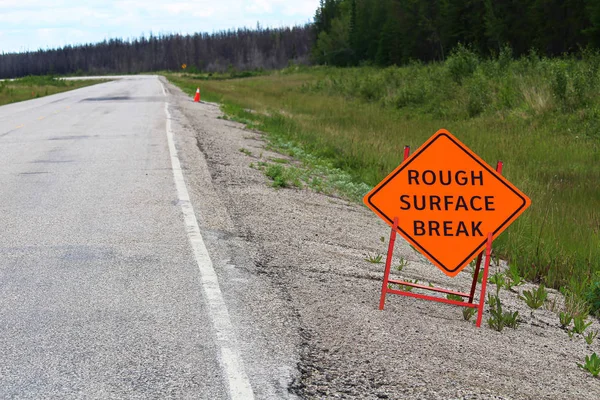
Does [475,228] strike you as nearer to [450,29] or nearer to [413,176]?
[413,176]

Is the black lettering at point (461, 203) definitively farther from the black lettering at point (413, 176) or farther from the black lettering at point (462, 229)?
the black lettering at point (413, 176)

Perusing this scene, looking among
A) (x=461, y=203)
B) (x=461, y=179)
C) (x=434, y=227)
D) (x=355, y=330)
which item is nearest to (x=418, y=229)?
(x=434, y=227)

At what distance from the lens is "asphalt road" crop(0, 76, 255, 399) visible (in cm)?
404

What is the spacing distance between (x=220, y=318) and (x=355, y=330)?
924 millimetres

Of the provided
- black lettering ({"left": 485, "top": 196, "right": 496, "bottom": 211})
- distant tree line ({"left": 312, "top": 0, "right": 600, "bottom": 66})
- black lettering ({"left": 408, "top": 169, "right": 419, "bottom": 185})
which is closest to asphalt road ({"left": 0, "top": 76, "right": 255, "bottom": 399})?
black lettering ({"left": 408, "top": 169, "right": 419, "bottom": 185})

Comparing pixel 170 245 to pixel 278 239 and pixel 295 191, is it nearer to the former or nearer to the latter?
pixel 278 239

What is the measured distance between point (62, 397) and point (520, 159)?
43.6ft

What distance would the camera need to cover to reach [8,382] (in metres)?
3.96

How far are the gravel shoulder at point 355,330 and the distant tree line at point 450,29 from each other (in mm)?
24904

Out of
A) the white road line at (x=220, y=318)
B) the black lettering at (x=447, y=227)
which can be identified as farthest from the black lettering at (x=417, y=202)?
the white road line at (x=220, y=318)

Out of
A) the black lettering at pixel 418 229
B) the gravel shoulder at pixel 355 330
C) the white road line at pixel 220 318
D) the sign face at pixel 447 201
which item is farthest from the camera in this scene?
the black lettering at pixel 418 229

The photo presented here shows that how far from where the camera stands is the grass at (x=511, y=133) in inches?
337

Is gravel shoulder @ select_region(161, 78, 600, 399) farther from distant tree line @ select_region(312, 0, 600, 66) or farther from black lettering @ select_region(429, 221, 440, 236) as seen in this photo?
distant tree line @ select_region(312, 0, 600, 66)

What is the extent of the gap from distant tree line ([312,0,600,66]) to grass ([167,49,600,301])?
591 centimetres
